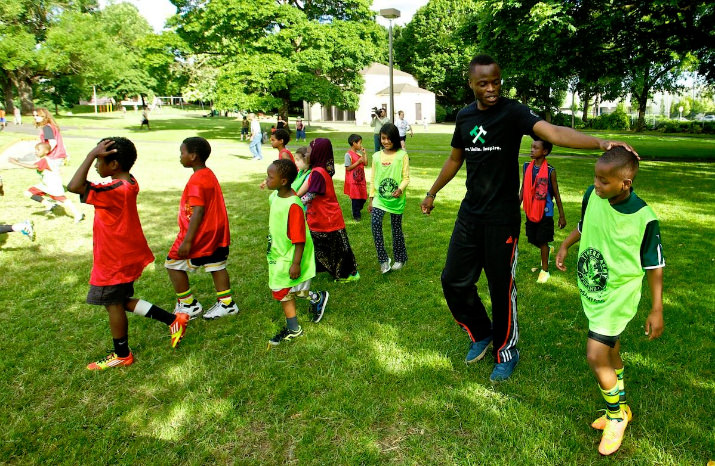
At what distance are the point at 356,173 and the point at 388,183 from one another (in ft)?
8.52

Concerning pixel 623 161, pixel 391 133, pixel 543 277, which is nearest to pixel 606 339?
pixel 623 161

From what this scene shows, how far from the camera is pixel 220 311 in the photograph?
4723 millimetres

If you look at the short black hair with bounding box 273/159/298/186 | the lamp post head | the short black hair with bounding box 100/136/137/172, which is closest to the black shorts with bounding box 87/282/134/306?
the short black hair with bounding box 100/136/137/172

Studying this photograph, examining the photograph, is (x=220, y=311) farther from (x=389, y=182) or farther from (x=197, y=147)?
(x=389, y=182)

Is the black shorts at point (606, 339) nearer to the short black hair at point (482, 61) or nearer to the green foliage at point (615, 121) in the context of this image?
the short black hair at point (482, 61)

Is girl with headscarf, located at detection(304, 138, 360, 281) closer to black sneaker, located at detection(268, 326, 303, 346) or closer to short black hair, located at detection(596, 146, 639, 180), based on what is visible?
black sneaker, located at detection(268, 326, 303, 346)

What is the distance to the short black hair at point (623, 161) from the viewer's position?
2412 millimetres

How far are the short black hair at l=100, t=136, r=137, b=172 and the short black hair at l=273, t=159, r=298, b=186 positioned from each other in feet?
3.83

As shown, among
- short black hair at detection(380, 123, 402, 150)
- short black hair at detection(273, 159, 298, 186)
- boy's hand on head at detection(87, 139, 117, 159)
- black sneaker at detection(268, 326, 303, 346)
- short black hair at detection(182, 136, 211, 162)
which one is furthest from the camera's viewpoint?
short black hair at detection(380, 123, 402, 150)

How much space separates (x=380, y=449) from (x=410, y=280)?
9.67 feet

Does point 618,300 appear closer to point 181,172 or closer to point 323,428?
point 323,428

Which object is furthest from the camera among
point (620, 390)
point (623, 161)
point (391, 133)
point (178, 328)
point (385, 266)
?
point (385, 266)

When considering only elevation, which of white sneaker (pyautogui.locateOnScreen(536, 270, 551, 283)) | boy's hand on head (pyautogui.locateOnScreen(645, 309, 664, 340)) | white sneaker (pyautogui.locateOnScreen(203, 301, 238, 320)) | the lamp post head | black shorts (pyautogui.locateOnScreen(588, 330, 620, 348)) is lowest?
white sneaker (pyautogui.locateOnScreen(203, 301, 238, 320))

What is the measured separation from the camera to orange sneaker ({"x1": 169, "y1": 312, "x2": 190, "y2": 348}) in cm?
411
